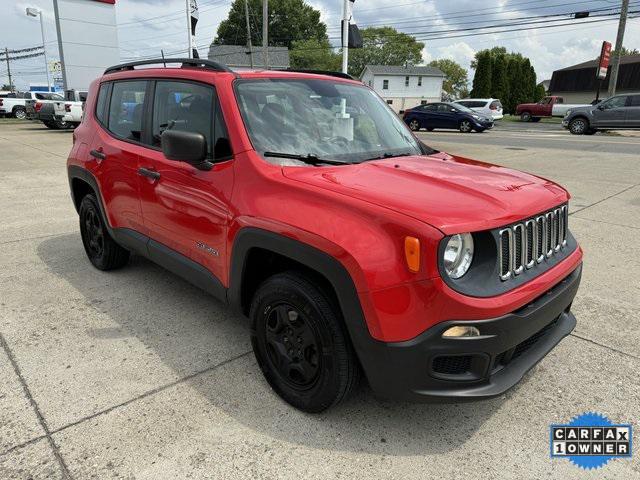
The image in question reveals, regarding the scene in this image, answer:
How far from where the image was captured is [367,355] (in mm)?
2189

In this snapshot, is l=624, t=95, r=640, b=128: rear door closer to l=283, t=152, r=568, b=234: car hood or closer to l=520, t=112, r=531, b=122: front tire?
l=520, t=112, r=531, b=122: front tire

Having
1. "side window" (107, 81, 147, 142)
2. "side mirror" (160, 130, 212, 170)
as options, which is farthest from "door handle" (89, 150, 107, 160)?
"side mirror" (160, 130, 212, 170)

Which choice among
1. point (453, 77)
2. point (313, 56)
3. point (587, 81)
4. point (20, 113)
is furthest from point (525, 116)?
point (453, 77)

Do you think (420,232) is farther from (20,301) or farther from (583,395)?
(20,301)

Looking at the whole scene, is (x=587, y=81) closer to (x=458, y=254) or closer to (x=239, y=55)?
(x=239, y=55)

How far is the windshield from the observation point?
2.90 metres

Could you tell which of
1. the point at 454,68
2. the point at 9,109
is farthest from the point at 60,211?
the point at 454,68

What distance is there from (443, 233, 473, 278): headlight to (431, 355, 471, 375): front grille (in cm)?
36

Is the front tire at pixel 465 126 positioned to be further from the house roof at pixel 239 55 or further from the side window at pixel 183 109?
the house roof at pixel 239 55

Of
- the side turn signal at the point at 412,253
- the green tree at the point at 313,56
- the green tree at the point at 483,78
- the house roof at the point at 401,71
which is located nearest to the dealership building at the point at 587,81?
the green tree at the point at 483,78

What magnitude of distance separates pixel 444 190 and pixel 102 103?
339cm

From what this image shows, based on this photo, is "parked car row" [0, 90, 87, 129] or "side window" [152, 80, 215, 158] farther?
"parked car row" [0, 90, 87, 129]

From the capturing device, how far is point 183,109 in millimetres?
3344

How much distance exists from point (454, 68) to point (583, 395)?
337 ft
